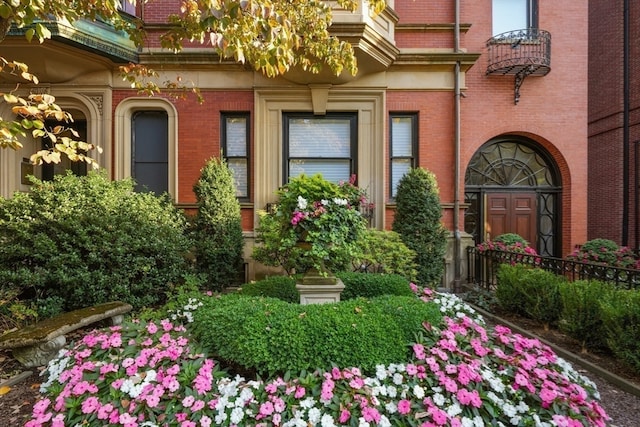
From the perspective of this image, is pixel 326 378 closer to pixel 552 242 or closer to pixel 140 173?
pixel 140 173

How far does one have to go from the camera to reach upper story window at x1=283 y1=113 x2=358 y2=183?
824 centimetres

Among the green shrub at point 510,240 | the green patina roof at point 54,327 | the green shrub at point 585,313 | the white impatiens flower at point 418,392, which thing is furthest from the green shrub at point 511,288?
the green patina roof at point 54,327

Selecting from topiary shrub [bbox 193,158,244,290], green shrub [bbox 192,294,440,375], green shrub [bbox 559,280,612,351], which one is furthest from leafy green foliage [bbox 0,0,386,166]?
green shrub [bbox 559,280,612,351]

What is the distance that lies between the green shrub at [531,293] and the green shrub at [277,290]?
12.1 feet

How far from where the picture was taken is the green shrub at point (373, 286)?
4.91 metres

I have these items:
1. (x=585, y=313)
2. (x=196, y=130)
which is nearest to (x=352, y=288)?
(x=585, y=313)

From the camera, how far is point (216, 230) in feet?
21.7

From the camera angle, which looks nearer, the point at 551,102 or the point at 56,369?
the point at 56,369

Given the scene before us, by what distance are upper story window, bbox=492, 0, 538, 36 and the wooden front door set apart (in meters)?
4.47

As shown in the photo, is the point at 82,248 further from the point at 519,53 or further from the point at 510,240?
the point at 519,53

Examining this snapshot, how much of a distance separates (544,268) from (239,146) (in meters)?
6.95

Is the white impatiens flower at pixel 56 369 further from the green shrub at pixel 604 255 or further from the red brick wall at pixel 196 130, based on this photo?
the green shrub at pixel 604 255

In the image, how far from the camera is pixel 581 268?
5309 mm

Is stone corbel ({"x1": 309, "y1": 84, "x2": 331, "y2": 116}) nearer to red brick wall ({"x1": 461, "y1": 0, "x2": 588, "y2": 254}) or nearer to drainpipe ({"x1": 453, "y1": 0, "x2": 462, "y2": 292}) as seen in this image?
drainpipe ({"x1": 453, "y1": 0, "x2": 462, "y2": 292})
